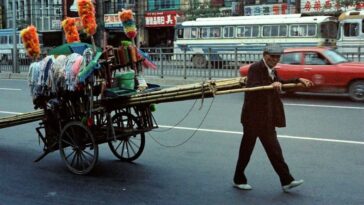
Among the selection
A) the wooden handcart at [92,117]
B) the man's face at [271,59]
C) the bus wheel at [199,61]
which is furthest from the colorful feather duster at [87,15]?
the bus wheel at [199,61]

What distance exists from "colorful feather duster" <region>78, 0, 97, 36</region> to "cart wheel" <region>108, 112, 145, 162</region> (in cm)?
117

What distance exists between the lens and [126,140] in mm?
7039

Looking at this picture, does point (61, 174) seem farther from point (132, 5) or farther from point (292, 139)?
point (132, 5)

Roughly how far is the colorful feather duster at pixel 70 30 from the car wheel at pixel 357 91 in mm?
8411

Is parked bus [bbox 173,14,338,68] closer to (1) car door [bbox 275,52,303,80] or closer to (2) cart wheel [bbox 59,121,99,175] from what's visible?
(1) car door [bbox 275,52,303,80]

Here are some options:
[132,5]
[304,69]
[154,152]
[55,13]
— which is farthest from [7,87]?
[55,13]

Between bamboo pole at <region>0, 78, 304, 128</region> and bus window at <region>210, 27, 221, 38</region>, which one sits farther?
bus window at <region>210, 27, 221, 38</region>

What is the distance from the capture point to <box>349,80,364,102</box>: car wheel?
12.9 metres

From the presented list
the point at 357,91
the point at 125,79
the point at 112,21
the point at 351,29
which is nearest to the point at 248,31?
the point at 351,29

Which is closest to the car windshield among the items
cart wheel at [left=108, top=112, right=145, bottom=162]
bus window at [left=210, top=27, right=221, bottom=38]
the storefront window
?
cart wheel at [left=108, top=112, right=145, bottom=162]

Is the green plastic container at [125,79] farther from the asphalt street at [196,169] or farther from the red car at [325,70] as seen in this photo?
the red car at [325,70]

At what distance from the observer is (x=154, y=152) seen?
25.5ft

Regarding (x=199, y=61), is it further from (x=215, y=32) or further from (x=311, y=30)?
(x=215, y=32)

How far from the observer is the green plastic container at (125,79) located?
6.45 meters
